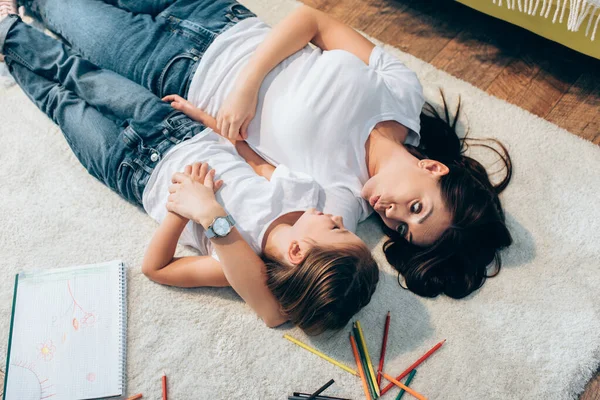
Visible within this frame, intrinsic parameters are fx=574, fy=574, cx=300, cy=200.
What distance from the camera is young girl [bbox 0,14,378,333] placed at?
3.90 ft

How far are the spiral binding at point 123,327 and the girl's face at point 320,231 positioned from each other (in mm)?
440

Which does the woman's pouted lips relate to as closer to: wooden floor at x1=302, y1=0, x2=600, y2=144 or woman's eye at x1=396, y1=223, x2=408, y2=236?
woman's eye at x1=396, y1=223, x2=408, y2=236

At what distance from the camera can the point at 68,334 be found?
4.22ft

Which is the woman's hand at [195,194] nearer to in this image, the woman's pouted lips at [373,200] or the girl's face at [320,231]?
the girl's face at [320,231]

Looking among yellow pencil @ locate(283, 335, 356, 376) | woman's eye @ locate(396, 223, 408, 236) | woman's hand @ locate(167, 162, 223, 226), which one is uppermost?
Answer: woman's hand @ locate(167, 162, 223, 226)

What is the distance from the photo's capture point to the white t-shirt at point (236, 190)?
1279mm

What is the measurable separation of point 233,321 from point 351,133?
1.70 ft

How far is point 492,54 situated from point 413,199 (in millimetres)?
775

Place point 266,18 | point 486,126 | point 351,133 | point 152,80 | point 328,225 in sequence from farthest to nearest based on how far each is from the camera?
point 266,18, point 486,126, point 152,80, point 351,133, point 328,225

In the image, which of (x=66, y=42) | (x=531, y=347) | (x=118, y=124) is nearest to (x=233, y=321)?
(x=118, y=124)

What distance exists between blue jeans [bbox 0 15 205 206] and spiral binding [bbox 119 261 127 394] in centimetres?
19

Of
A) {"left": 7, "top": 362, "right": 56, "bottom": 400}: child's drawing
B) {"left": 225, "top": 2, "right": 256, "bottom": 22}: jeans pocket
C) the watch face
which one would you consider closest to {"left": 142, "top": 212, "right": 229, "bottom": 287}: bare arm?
the watch face

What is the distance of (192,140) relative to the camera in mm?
1365

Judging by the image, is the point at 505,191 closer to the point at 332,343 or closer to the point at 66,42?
the point at 332,343
